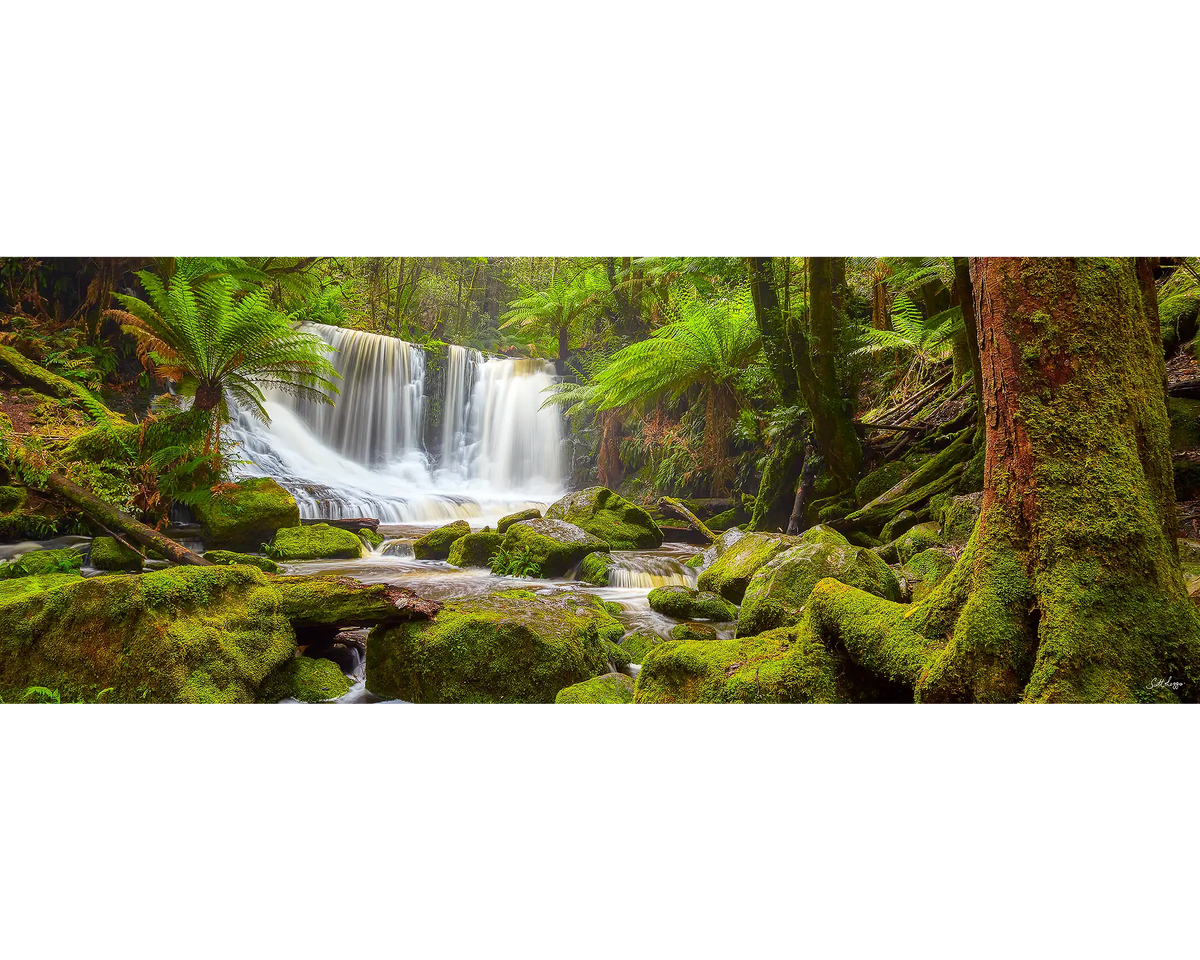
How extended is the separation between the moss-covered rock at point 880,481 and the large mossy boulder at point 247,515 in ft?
14.0

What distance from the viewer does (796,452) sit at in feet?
16.2

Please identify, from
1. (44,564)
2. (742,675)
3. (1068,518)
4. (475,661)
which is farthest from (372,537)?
(1068,518)

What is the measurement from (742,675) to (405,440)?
5.58 m

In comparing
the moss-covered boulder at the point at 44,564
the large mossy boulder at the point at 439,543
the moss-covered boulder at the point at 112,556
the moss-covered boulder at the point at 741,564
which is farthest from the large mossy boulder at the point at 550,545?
the moss-covered boulder at the point at 44,564

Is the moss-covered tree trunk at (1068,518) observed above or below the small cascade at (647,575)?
above

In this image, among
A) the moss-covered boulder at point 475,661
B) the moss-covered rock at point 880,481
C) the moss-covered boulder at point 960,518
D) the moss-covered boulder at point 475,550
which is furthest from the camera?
the moss-covered rock at point 880,481

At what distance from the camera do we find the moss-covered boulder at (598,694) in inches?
73.8

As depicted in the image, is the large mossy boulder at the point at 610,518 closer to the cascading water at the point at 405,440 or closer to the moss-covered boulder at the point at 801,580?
the cascading water at the point at 405,440

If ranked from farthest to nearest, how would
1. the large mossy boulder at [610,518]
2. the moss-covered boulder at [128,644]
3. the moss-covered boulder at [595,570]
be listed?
the large mossy boulder at [610,518]
the moss-covered boulder at [595,570]
the moss-covered boulder at [128,644]

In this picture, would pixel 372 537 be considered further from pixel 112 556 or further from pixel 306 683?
pixel 306 683

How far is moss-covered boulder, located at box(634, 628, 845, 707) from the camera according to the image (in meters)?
1.58

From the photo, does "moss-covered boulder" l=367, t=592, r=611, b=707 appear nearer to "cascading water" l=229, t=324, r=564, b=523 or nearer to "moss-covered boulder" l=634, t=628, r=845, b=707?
"moss-covered boulder" l=634, t=628, r=845, b=707

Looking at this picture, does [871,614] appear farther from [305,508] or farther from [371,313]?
[371,313]

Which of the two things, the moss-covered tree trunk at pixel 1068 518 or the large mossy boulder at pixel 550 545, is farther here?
the large mossy boulder at pixel 550 545
